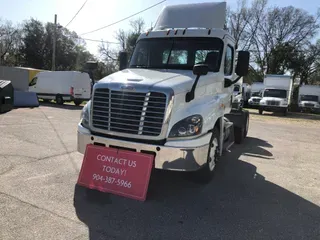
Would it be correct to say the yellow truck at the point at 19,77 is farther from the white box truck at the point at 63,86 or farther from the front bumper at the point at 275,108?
the front bumper at the point at 275,108

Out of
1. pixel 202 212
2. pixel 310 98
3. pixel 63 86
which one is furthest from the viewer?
Answer: pixel 310 98

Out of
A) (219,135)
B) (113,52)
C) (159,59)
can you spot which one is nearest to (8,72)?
(159,59)

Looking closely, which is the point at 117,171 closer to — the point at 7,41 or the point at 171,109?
the point at 171,109

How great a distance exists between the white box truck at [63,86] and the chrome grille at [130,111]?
53.8ft

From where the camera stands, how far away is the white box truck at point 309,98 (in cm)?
3034

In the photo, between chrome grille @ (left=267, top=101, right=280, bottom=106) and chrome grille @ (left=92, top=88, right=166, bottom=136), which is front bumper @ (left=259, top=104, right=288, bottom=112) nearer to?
chrome grille @ (left=267, top=101, right=280, bottom=106)

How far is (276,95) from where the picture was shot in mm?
26109

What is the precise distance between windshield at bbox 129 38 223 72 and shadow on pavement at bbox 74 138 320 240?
82.1 inches

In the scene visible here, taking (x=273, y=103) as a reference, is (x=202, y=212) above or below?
below

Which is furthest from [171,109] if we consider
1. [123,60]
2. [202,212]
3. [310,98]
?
[310,98]

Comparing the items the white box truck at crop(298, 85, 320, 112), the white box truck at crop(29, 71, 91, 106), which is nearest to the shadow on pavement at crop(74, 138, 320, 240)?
the white box truck at crop(29, 71, 91, 106)

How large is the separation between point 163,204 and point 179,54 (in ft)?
9.50

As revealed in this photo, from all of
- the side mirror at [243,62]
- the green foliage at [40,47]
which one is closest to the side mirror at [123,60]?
the side mirror at [243,62]

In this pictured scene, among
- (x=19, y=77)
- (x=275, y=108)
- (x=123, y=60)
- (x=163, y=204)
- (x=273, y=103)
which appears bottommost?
(x=163, y=204)
